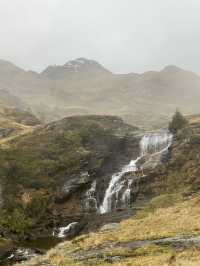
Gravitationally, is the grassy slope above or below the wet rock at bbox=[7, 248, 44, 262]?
above

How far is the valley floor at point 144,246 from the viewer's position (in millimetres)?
27875

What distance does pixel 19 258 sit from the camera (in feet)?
157

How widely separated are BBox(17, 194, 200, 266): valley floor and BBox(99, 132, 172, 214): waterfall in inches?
1137

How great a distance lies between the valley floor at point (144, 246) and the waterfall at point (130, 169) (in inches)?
1137

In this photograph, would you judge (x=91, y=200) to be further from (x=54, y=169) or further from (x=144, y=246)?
(x=144, y=246)

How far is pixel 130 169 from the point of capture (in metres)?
85.2

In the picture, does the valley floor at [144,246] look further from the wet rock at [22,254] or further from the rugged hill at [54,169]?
the rugged hill at [54,169]

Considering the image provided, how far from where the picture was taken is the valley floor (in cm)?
2788

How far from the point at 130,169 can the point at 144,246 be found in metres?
52.4

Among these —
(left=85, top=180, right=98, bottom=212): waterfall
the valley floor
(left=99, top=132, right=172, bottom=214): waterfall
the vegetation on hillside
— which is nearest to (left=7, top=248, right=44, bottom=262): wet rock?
the valley floor

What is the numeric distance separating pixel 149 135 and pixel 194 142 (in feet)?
56.6

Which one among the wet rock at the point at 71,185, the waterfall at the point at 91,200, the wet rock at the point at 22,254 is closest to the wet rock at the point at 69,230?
the waterfall at the point at 91,200

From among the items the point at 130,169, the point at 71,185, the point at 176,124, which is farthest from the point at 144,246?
the point at 176,124

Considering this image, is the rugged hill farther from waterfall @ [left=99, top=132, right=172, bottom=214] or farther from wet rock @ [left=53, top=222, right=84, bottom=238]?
waterfall @ [left=99, top=132, right=172, bottom=214]
